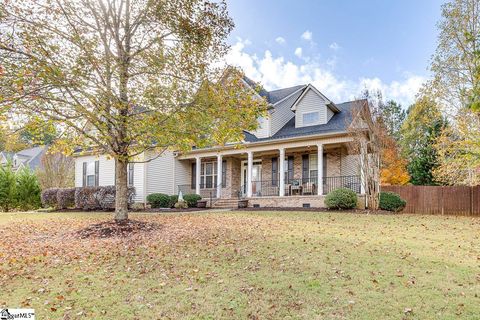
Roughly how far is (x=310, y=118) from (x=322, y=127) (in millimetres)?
1315

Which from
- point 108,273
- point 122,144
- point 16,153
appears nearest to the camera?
point 108,273

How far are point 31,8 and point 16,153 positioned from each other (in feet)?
140

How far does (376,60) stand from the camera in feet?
82.3

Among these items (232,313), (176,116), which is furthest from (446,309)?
(176,116)

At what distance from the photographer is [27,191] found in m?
21.9

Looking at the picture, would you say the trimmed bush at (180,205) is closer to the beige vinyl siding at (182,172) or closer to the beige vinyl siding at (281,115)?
the beige vinyl siding at (182,172)

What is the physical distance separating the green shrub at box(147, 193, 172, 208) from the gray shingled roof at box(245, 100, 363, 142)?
613cm

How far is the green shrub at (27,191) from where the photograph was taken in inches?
853

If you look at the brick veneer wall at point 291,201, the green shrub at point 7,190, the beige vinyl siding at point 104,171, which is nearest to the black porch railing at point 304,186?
the brick veneer wall at point 291,201

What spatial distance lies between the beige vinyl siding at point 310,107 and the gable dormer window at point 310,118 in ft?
0.33

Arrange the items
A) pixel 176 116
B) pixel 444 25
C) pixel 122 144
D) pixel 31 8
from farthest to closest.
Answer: pixel 444 25
pixel 122 144
pixel 176 116
pixel 31 8

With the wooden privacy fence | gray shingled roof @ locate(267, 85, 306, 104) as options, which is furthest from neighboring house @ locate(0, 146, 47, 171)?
the wooden privacy fence

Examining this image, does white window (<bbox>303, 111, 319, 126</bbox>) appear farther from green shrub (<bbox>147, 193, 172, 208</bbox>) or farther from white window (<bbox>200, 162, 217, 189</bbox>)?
green shrub (<bbox>147, 193, 172, 208</bbox>)

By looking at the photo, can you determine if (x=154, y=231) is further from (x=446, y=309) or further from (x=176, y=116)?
(x=446, y=309)
